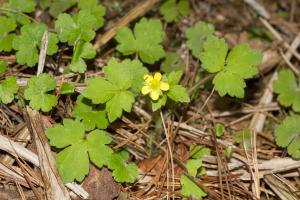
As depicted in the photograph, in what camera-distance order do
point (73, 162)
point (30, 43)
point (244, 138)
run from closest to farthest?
point (73, 162) < point (30, 43) < point (244, 138)

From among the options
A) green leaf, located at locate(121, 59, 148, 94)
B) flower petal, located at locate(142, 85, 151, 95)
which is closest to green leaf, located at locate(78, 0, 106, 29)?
green leaf, located at locate(121, 59, 148, 94)

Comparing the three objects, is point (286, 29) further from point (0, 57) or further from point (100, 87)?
point (0, 57)

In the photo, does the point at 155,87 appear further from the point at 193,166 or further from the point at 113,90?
the point at 193,166

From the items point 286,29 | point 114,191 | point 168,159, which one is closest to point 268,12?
point 286,29

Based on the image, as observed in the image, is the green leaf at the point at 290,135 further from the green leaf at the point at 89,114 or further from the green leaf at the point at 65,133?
the green leaf at the point at 65,133

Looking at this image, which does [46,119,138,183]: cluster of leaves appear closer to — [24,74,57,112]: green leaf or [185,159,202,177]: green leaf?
[24,74,57,112]: green leaf

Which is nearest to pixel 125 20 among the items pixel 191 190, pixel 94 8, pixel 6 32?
pixel 94 8
